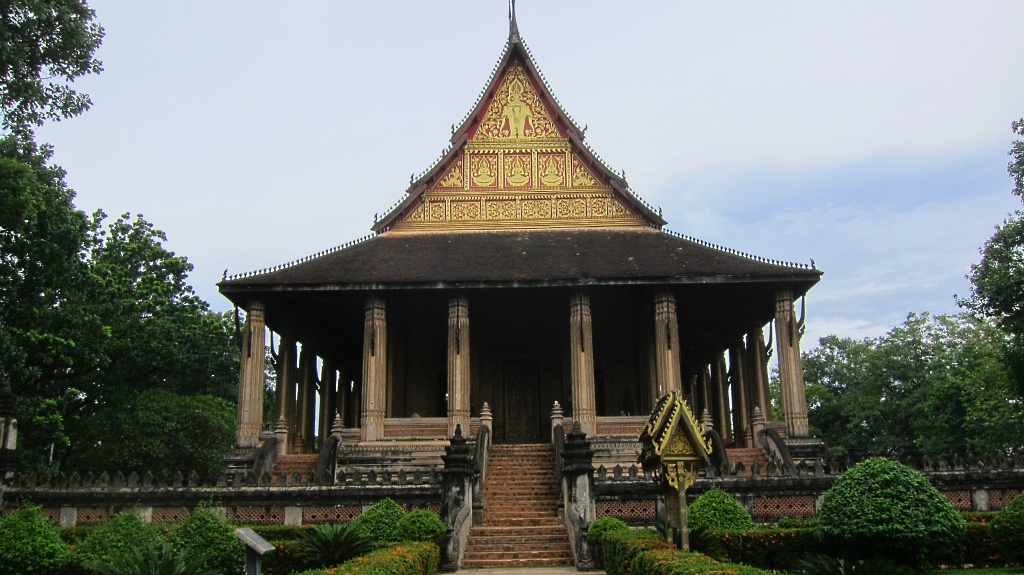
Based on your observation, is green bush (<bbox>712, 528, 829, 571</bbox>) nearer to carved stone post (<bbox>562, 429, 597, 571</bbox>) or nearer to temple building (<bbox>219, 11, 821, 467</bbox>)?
carved stone post (<bbox>562, 429, 597, 571</bbox>)

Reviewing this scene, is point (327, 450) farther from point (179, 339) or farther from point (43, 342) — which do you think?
point (179, 339)

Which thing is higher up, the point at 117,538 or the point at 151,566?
the point at 117,538

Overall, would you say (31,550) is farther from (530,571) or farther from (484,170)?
(484,170)

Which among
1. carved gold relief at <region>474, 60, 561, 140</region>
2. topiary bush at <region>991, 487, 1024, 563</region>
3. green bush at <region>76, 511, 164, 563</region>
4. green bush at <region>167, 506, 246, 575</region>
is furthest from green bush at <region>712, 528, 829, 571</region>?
carved gold relief at <region>474, 60, 561, 140</region>

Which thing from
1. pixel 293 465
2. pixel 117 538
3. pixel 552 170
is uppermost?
pixel 552 170

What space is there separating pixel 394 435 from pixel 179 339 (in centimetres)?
1211

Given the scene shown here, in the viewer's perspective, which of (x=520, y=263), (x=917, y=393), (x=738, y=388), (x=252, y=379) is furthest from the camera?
(x=917, y=393)

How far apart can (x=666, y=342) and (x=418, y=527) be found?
33.4 ft

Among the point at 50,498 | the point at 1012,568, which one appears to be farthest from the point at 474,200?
the point at 1012,568

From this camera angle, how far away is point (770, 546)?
1266 cm

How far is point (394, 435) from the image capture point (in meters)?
21.9

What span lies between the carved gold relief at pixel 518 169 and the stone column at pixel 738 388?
7.90m

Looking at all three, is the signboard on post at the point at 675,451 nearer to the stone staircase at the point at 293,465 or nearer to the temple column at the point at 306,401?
the stone staircase at the point at 293,465

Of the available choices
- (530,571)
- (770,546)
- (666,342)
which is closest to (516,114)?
(666,342)
